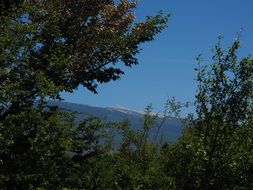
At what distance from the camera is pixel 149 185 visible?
2000 cm

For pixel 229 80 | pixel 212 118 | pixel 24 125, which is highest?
pixel 229 80

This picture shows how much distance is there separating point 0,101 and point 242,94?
9706 millimetres

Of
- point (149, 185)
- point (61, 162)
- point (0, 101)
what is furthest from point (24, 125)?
point (149, 185)

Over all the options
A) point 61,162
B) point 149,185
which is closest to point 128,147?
point 149,185

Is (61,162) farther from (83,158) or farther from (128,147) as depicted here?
(128,147)

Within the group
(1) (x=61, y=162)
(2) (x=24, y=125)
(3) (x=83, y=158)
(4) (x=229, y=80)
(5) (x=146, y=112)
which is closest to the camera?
(2) (x=24, y=125)

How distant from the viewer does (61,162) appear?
17328 mm

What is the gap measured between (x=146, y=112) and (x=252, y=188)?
15340 millimetres

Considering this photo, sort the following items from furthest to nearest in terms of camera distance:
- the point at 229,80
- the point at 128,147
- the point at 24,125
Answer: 1. the point at 128,147
2. the point at 229,80
3. the point at 24,125

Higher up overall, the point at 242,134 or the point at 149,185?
the point at 242,134

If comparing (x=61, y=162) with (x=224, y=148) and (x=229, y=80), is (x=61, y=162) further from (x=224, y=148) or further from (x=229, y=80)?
(x=229, y=80)

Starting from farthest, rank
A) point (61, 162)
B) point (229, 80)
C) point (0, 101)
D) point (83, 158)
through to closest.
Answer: point (229, 80), point (83, 158), point (61, 162), point (0, 101)

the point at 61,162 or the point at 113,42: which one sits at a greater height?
the point at 113,42

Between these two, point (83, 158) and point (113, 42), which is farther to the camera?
point (113, 42)
